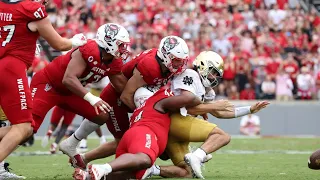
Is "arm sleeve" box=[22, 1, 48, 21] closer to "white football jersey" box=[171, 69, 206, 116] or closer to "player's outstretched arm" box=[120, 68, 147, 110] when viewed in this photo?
→ "player's outstretched arm" box=[120, 68, 147, 110]

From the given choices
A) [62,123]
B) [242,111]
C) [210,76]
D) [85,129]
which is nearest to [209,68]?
[210,76]

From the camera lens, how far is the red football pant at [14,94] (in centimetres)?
739

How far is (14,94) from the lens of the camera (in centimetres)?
740

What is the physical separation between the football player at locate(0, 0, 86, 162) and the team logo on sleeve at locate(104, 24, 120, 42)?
549 millimetres

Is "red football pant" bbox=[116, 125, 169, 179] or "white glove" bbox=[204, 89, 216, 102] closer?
"red football pant" bbox=[116, 125, 169, 179]

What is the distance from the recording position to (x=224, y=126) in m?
17.9

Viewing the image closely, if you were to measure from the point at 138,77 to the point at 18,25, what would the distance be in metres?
1.50

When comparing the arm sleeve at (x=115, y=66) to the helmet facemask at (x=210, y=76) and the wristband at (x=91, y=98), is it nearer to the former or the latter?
the wristband at (x=91, y=98)

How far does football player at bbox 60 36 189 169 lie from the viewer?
8102mm

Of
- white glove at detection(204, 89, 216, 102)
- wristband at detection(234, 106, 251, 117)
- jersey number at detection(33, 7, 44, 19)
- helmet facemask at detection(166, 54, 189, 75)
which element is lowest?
wristband at detection(234, 106, 251, 117)

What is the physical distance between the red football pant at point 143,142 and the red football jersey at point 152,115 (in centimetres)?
8

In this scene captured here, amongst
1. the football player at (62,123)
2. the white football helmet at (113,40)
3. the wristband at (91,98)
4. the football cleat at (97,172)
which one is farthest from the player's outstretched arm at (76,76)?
the football player at (62,123)

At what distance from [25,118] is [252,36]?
13.6 metres

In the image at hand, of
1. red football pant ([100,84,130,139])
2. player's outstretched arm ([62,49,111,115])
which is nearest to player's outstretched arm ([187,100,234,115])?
player's outstretched arm ([62,49,111,115])
